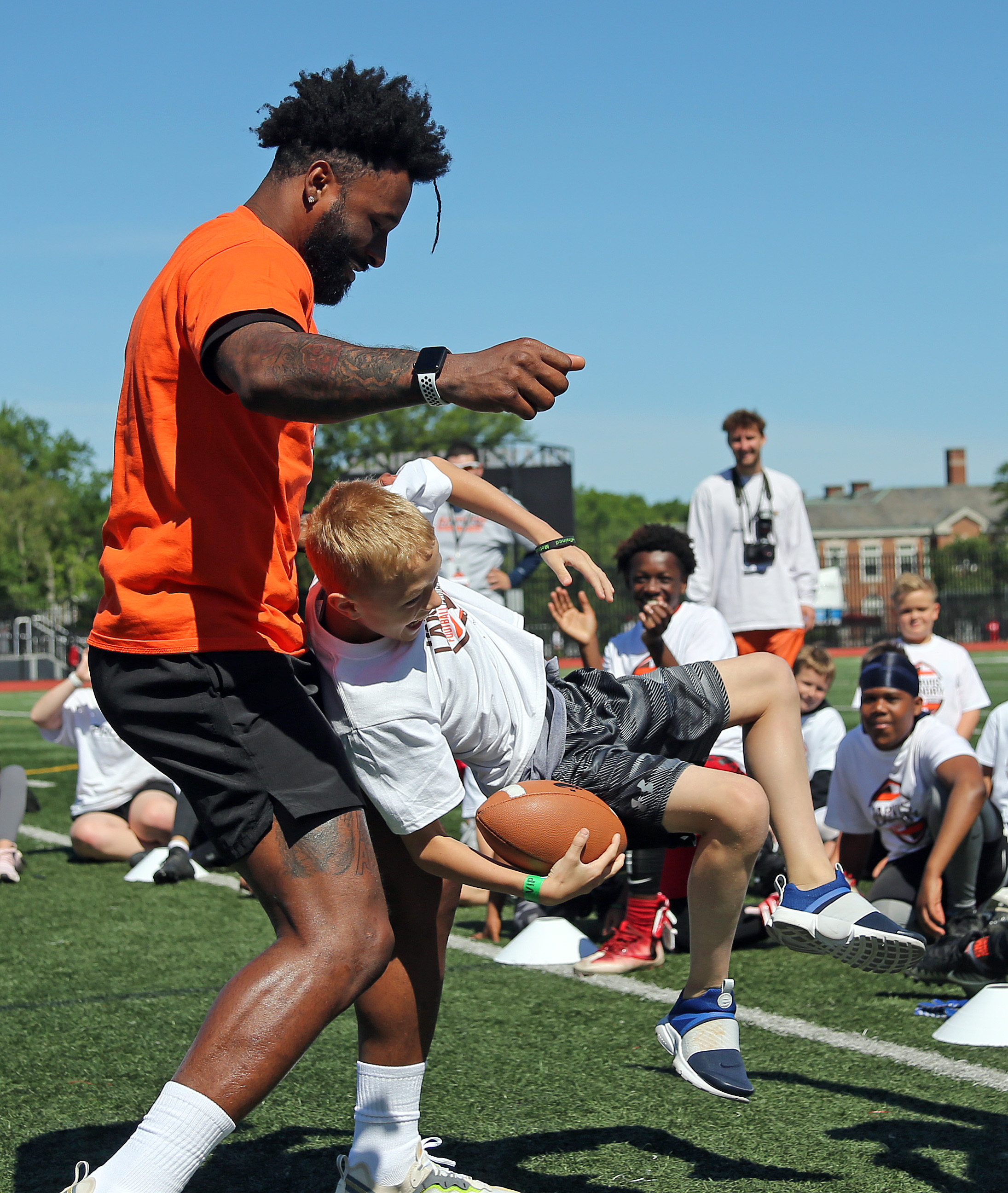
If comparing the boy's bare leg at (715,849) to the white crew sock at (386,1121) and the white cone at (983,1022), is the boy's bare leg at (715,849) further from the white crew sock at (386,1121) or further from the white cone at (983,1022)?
the white cone at (983,1022)

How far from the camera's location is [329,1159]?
3.33m

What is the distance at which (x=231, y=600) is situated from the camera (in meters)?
2.55

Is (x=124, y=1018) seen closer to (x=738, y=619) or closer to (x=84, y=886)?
(x=84, y=886)

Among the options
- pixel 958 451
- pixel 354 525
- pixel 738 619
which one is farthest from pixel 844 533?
pixel 354 525

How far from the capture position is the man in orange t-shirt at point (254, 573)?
227cm

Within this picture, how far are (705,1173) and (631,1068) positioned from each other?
35.1 inches

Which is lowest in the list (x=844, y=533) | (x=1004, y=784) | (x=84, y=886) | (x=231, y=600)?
(x=84, y=886)

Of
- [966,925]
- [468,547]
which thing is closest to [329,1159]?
[966,925]

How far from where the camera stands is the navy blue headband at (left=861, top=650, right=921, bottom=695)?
5668mm

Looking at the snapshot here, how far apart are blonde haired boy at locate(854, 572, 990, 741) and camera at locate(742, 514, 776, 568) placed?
3.00 feet

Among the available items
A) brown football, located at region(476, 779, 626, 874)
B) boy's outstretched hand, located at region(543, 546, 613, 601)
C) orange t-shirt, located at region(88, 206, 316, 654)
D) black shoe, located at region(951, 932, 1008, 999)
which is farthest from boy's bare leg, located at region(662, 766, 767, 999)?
black shoe, located at region(951, 932, 1008, 999)

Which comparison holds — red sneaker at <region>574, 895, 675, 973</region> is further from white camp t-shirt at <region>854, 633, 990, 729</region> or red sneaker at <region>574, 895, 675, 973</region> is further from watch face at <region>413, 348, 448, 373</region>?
watch face at <region>413, 348, 448, 373</region>

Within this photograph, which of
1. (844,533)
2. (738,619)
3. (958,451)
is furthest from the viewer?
(958,451)

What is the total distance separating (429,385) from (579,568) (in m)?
1.28
